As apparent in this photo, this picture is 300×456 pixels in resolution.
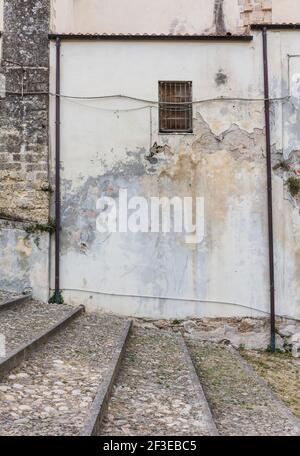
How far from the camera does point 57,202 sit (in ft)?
25.0

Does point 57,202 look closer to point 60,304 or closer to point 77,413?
point 60,304

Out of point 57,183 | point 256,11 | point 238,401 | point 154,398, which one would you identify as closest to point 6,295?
point 57,183

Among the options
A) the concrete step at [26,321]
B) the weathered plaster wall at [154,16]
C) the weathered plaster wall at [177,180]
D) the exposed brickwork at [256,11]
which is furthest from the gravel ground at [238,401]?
the weathered plaster wall at [154,16]

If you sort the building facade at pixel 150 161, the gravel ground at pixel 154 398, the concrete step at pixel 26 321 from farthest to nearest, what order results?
the building facade at pixel 150 161, the concrete step at pixel 26 321, the gravel ground at pixel 154 398

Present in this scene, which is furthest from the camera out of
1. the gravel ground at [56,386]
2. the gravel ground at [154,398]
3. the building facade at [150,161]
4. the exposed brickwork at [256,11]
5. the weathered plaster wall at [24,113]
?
the exposed brickwork at [256,11]

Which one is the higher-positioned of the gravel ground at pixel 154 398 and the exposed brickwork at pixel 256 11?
the exposed brickwork at pixel 256 11

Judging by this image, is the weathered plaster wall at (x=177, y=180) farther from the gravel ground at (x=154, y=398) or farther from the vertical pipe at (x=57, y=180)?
the gravel ground at (x=154, y=398)

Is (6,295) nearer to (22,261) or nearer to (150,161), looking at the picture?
(22,261)

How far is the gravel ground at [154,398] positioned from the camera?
3438 mm

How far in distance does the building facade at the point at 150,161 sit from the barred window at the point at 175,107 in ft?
0.06

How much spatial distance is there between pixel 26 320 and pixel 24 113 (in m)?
3.71

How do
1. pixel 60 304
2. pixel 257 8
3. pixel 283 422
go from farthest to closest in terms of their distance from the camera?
pixel 257 8 < pixel 60 304 < pixel 283 422

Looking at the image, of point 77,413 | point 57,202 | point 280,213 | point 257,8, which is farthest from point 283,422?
point 257,8

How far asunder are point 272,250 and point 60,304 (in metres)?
3.60
